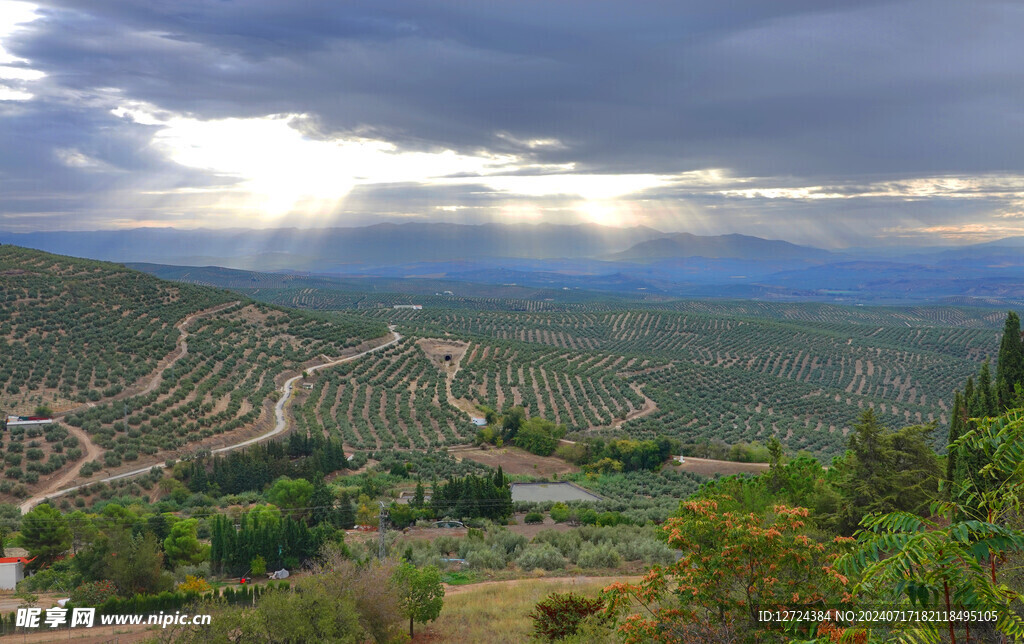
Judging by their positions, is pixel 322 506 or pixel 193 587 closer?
pixel 193 587

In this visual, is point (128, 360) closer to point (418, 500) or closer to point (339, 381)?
point (339, 381)

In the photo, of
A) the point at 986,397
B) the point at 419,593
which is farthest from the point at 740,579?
the point at 986,397

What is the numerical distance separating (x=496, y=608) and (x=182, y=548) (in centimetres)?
1267

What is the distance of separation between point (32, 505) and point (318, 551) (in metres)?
17.6

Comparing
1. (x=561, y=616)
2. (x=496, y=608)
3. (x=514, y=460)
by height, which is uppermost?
(x=561, y=616)

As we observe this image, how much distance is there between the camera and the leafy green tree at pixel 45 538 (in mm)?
23203

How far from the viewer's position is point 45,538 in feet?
77.0

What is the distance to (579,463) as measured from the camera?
46719 millimetres

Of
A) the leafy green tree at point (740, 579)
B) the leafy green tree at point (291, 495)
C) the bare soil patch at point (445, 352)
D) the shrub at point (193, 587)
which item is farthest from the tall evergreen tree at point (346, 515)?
the bare soil patch at point (445, 352)

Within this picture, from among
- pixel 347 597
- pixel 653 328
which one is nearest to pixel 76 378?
pixel 347 597

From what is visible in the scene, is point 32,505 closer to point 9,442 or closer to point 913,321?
point 9,442

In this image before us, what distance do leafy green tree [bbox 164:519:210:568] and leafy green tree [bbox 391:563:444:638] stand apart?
11.3 metres

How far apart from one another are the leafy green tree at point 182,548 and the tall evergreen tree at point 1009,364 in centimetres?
2737

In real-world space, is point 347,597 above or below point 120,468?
above
